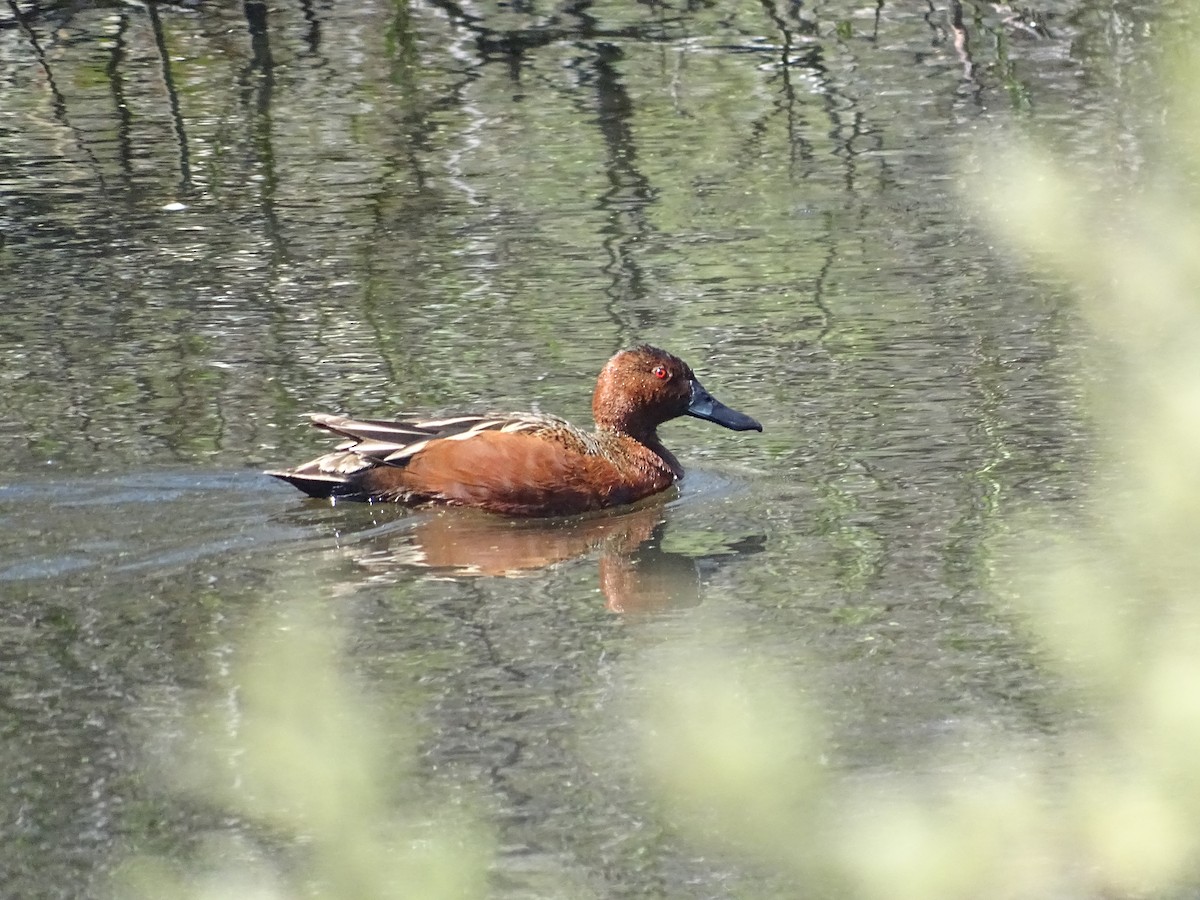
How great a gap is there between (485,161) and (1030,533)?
6.47m

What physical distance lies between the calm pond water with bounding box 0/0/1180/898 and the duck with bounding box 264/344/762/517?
123 millimetres

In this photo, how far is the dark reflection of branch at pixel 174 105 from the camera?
1307 centimetres

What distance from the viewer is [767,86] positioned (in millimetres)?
14633

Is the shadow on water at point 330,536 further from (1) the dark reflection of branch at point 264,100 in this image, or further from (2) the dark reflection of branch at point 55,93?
(2) the dark reflection of branch at point 55,93

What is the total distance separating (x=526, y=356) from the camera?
31.2 ft

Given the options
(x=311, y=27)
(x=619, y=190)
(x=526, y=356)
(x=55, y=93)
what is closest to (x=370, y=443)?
(x=526, y=356)

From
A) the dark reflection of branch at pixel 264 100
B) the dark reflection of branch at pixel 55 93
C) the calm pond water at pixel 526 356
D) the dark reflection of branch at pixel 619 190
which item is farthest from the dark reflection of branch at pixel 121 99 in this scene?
the dark reflection of branch at pixel 619 190

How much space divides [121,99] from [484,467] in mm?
7974

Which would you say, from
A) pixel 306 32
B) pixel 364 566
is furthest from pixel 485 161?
pixel 364 566

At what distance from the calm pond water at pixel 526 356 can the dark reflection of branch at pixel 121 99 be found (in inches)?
2.3

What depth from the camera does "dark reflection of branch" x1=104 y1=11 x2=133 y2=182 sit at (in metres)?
13.6

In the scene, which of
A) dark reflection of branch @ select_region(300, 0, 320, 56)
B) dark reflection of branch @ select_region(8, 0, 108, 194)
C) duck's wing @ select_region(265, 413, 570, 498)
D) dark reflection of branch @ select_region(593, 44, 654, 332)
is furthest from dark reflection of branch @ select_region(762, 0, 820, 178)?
duck's wing @ select_region(265, 413, 570, 498)

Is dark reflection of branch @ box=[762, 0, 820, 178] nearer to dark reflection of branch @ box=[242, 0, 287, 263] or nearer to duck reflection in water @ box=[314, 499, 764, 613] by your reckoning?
dark reflection of branch @ box=[242, 0, 287, 263]

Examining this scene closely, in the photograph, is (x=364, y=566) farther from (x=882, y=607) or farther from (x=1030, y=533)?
(x=1030, y=533)
